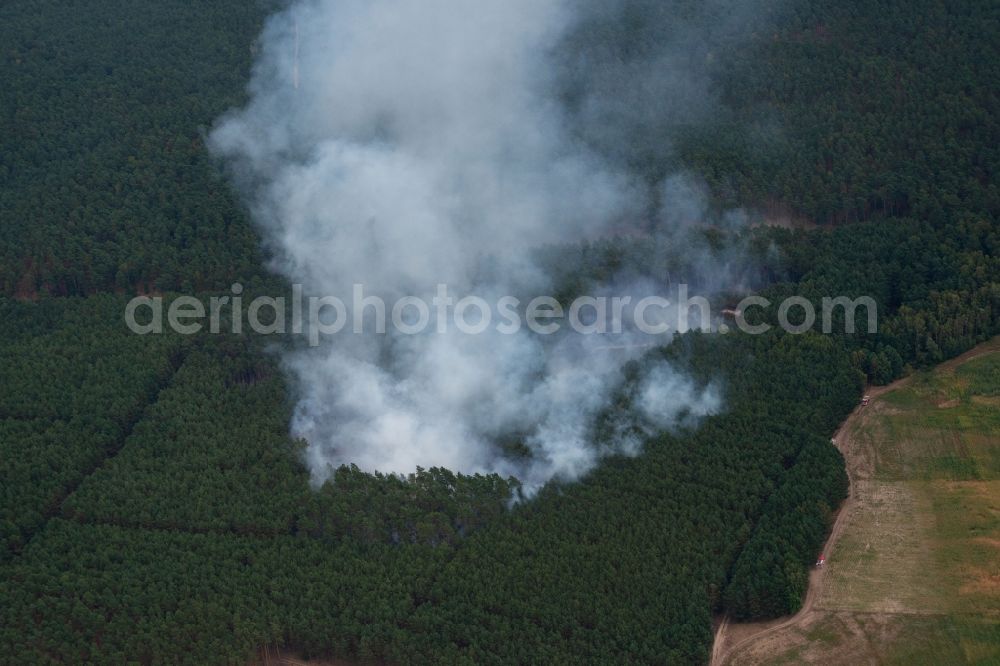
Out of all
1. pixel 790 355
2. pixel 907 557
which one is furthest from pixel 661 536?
pixel 790 355

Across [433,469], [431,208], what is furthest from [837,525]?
[431,208]

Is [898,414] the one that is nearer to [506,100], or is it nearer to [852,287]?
[852,287]

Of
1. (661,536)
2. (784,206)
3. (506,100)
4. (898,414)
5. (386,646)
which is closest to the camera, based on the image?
(386,646)

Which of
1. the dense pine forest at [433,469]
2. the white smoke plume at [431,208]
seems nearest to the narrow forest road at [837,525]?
the dense pine forest at [433,469]

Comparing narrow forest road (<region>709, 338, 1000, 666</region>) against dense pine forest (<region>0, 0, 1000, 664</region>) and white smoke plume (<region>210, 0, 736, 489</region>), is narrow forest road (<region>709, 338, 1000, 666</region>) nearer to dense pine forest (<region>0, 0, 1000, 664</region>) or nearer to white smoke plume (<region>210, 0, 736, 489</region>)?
dense pine forest (<region>0, 0, 1000, 664</region>)

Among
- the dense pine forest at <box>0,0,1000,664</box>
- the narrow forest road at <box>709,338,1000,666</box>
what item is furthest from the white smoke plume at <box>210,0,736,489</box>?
the narrow forest road at <box>709,338,1000,666</box>

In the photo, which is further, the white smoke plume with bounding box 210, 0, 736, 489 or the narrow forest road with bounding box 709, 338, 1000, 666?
the white smoke plume with bounding box 210, 0, 736, 489

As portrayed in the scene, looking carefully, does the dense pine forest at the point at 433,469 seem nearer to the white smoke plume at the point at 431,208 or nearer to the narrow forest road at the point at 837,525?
the narrow forest road at the point at 837,525
